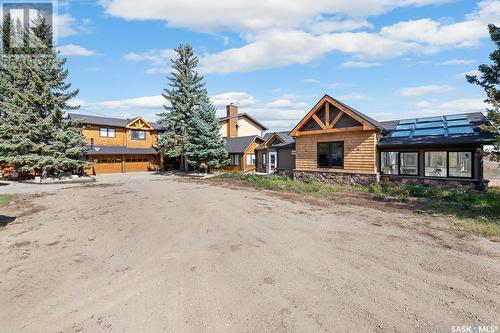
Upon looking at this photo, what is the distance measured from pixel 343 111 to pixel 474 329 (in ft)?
55.3

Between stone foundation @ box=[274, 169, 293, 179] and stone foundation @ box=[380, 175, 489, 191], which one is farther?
stone foundation @ box=[274, 169, 293, 179]

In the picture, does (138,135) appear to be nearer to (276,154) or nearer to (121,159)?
(121,159)

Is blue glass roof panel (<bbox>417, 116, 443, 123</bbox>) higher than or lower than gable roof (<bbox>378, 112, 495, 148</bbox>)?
higher

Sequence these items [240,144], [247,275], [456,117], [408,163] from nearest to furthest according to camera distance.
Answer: [247,275] → [408,163] → [456,117] → [240,144]

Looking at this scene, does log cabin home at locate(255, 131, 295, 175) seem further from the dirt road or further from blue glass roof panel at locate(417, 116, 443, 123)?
the dirt road

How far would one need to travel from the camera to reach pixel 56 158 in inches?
979

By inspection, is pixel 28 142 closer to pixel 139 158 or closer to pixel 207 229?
pixel 139 158

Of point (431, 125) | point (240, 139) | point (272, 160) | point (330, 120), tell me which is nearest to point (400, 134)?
point (431, 125)

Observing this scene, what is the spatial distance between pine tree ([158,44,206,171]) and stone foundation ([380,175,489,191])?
23228 millimetres

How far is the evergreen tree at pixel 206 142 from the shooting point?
96.6 feet

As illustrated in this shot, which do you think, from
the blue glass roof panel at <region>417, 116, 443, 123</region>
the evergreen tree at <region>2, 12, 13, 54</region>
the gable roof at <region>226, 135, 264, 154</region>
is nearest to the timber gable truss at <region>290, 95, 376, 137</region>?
the blue glass roof panel at <region>417, 116, 443, 123</region>

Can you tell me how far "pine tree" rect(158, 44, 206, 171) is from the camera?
33.4 metres

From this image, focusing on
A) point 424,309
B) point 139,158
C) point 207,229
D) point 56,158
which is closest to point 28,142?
point 56,158

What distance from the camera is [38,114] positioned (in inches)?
977
